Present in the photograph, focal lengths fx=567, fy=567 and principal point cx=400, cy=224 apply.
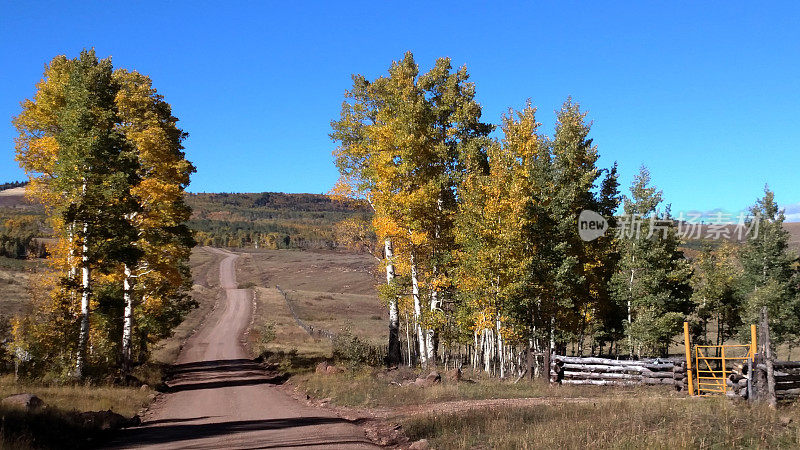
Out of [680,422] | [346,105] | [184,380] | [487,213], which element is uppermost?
[346,105]

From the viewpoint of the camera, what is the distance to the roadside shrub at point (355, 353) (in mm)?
27469

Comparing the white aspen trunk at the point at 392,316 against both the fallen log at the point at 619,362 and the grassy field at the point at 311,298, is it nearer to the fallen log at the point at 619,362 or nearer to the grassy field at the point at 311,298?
the grassy field at the point at 311,298

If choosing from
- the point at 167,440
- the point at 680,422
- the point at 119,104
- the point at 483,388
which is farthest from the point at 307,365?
the point at 680,422

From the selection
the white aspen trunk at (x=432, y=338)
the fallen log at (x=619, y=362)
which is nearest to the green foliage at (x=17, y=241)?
the white aspen trunk at (x=432, y=338)

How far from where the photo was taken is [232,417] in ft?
59.3

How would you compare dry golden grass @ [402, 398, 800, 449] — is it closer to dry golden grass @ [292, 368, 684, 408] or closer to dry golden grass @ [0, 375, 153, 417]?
dry golden grass @ [292, 368, 684, 408]

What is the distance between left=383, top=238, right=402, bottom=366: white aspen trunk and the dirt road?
620cm

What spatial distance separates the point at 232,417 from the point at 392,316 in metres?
11.6

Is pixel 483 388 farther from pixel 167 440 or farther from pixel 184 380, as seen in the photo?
pixel 184 380

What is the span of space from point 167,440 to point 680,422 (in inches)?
476

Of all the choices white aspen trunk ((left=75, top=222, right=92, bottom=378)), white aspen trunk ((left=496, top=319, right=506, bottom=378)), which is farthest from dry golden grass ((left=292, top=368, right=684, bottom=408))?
white aspen trunk ((left=75, top=222, right=92, bottom=378))

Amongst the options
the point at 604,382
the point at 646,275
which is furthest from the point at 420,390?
the point at 646,275

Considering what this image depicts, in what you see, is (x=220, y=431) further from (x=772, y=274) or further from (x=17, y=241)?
(x=17, y=241)

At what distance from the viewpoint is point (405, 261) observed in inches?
1027
